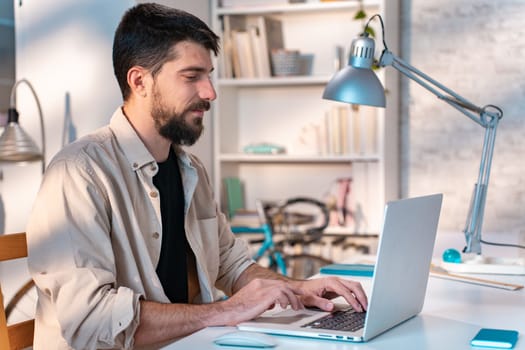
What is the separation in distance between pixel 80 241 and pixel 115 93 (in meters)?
1.60

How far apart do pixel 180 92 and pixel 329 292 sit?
0.63 m

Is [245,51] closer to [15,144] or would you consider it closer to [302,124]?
[302,124]

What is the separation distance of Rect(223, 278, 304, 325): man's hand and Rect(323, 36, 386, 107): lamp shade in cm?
71

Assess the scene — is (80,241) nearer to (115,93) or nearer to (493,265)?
(493,265)

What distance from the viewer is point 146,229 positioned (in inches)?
78.6

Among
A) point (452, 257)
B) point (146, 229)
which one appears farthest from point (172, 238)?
point (452, 257)

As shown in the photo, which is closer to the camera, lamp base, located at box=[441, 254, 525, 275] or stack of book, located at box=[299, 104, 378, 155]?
lamp base, located at box=[441, 254, 525, 275]

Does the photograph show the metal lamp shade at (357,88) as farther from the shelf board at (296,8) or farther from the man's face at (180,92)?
the shelf board at (296,8)

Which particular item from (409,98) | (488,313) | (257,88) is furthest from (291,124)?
(488,313)

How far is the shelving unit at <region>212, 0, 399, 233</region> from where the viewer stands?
4051mm

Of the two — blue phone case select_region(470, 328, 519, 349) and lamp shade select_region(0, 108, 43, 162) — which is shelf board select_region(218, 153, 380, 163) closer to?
lamp shade select_region(0, 108, 43, 162)

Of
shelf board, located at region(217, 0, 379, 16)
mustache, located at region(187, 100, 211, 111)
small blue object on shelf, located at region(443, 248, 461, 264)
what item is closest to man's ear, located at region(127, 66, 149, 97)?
mustache, located at region(187, 100, 211, 111)

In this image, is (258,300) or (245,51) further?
(245,51)

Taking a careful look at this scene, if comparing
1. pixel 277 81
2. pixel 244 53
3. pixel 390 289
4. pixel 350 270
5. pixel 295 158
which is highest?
pixel 244 53
